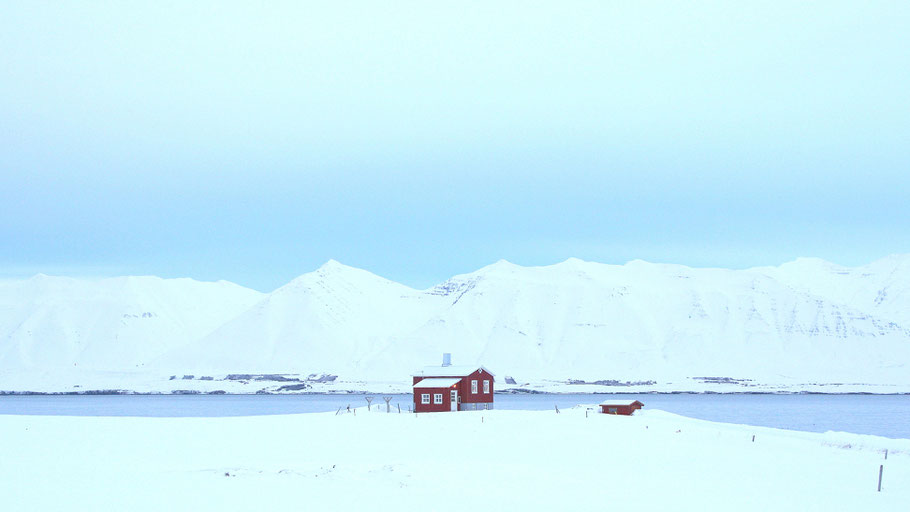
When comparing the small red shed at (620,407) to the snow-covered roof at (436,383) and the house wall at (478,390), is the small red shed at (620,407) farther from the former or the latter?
the snow-covered roof at (436,383)

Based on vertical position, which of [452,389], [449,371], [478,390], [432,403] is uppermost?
[449,371]

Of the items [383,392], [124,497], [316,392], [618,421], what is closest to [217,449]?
[124,497]

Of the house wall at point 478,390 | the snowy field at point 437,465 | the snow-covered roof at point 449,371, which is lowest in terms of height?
the snowy field at point 437,465

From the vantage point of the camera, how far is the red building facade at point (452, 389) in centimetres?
6812

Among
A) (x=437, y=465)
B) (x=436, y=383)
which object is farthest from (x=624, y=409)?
(x=437, y=465)

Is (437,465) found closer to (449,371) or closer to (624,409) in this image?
(624,409)

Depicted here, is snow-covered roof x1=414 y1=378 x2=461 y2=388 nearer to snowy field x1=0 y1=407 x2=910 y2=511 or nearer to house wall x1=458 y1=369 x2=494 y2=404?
house wall x1=458 y1=369 x2=494 y2=404

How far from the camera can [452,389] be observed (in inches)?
2736

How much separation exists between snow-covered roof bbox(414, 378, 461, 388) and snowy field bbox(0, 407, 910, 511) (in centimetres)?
1127

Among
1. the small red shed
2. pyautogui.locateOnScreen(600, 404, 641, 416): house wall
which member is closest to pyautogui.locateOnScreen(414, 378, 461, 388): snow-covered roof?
the small red shed

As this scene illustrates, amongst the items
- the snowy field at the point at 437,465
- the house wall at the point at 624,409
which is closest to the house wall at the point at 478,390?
the house wall at the point at 624,409

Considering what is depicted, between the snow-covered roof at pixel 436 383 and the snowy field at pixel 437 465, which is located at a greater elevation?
the snow-covered roof at pixel 436 383

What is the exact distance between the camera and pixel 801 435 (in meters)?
53.0

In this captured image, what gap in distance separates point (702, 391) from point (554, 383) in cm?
2971
